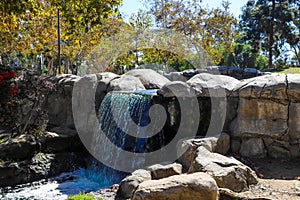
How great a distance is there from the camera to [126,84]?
7.79 meters

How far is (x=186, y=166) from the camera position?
5.13 meters

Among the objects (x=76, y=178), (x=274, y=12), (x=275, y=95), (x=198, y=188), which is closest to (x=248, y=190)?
(x=198, y=188)

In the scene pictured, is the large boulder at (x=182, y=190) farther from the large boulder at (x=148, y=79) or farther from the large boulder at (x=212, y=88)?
the large boulder at (x=148, y=79)

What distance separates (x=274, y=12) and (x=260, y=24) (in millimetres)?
1058

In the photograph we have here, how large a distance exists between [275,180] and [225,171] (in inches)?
42.1

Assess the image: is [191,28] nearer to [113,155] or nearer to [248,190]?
[113,155]

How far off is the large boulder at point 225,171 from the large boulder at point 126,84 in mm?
3567

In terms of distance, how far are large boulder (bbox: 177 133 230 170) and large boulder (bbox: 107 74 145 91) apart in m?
2.69

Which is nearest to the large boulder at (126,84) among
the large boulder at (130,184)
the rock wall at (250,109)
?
the rock wall at (250,109)

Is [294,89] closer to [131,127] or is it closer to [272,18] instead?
[131,127]

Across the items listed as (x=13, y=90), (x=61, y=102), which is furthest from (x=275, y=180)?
(x=61, y=102)

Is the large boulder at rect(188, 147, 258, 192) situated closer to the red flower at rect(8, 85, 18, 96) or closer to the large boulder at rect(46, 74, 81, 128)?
the red flower at rect(8, 85, 18, 96)

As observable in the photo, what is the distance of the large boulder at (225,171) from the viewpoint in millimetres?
3902

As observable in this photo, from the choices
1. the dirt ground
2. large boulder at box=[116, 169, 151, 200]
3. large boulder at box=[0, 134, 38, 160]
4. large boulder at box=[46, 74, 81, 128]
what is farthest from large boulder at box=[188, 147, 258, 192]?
large boulder at box=[46, 74, 81, 128]
